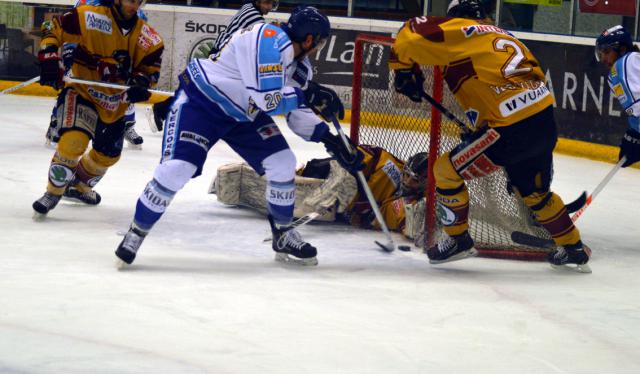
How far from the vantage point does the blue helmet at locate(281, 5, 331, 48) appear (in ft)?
12.9

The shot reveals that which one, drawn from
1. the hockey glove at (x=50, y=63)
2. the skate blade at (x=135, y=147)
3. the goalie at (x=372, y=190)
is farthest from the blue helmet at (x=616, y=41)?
the skate blade at (x=135, y=147)

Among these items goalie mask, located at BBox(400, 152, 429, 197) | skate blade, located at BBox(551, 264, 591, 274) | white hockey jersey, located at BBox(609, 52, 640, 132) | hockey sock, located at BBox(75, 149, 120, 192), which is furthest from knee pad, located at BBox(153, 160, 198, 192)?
white hockey jersey, located at BBox(609, 52, 640, 132)

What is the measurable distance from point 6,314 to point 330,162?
7.27 feet

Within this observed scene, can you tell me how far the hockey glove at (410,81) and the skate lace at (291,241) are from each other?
0.67 metres

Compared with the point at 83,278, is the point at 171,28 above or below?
above

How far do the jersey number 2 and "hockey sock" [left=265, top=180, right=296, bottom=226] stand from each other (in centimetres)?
88

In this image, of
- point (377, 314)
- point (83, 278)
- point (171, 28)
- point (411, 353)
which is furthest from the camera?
point (171, 28)

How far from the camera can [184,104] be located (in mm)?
3963

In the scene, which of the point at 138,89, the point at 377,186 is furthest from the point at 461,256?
the point at 138,89

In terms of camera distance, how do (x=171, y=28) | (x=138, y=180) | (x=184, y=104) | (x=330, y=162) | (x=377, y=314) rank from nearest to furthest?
1. (x=377, y=314)
2. (x=184, y=104)
3. (x=330, y=162)
4. (x=138, y=180)
5. (x=171, y=28)

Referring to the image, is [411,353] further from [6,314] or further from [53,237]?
[53,237]

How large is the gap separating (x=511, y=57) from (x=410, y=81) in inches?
14.9

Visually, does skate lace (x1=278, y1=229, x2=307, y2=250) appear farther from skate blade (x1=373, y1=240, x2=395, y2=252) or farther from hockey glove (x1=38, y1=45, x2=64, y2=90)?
hockey glove (x1=38, y1=45, x2=64, y2=90)

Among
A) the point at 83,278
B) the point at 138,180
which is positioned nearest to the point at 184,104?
the point at 83,278
